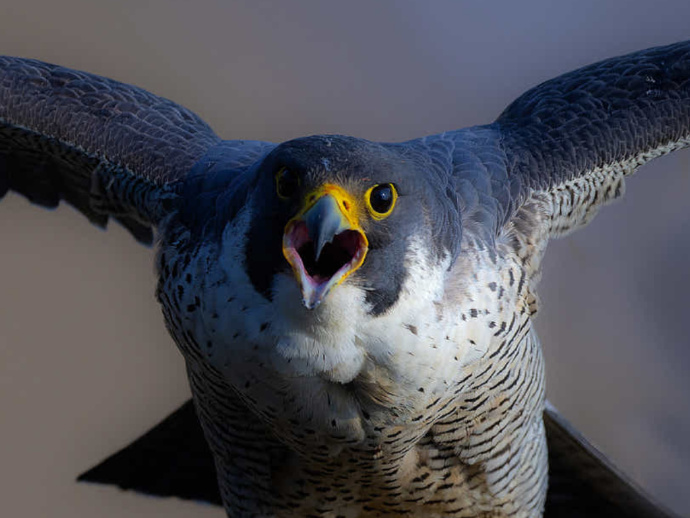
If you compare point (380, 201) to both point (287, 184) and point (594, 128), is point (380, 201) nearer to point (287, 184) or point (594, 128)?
point (287, 184)

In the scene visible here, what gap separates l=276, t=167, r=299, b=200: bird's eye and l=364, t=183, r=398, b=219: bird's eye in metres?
0.11

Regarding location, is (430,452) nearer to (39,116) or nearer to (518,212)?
(518,212)

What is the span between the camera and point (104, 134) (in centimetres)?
229

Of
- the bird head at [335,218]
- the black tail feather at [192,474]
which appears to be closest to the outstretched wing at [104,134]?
the black tail feather at [192,474]

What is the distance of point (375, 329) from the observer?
1.51 m

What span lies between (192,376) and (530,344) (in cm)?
72

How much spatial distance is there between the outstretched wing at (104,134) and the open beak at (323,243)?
75 centimetres

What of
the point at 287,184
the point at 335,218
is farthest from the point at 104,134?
the point at 335,218

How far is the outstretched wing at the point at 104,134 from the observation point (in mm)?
2189

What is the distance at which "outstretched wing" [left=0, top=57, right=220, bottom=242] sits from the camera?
2.19 m

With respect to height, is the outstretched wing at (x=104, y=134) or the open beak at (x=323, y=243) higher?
the open beak at (x=323, y=243)

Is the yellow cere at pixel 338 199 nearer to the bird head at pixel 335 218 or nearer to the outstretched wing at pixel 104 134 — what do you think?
the bird head at pixel 335 218

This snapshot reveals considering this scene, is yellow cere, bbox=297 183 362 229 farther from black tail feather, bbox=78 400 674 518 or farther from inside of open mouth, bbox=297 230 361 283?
black tail feather, bbox=78 400 674 518

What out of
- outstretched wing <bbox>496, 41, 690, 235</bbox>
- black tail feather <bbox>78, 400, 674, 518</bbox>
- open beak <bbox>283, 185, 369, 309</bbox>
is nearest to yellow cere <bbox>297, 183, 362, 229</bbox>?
open beak <bbox>283, 185, 369, 309</bbox>
